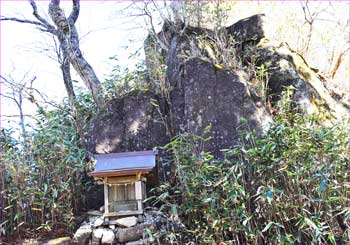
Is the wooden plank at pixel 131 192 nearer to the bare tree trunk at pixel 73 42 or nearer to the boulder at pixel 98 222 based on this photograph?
the boulder at pixel 98 222

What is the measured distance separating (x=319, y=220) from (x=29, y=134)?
3087mm

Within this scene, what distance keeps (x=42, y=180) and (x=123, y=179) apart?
0.95 metres

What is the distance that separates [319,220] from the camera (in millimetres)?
2650

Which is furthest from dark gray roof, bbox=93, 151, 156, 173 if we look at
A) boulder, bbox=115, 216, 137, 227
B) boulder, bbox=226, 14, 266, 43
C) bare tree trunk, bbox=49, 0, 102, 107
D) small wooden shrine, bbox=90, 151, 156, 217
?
boulder, bbox=226, 14, 266, 43

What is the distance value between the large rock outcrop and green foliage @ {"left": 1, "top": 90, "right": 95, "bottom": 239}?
1.15 ft

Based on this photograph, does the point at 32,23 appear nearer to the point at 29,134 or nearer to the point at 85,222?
the point at 29,134

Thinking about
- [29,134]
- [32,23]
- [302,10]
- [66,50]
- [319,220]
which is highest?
[302,10]

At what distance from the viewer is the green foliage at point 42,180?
3145mm

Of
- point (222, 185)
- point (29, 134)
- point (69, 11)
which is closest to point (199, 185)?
point (222, 185)

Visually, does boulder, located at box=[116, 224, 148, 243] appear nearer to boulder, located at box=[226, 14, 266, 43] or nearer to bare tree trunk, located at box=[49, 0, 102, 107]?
bare tree trunk, located at box=[49, 0, 102, 107]

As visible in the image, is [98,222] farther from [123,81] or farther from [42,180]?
[123,81]

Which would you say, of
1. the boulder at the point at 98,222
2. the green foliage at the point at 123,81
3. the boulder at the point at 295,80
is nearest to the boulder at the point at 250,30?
the boulder at the point at 295,80

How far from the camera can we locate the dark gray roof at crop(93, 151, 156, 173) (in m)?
2.88

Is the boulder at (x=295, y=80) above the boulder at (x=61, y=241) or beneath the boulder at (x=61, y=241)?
above
